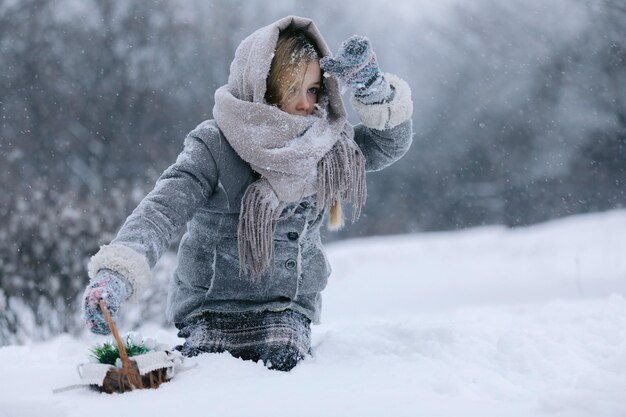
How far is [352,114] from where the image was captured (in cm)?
998

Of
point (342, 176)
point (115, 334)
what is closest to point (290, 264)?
point (342, 176)

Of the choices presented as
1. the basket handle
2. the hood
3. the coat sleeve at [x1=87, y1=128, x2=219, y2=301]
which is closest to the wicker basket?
the basket handle

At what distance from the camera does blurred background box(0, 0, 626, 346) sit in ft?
22.2

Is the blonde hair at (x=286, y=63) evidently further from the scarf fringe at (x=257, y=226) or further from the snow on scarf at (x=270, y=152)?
the scarf fringe at (x=257, y=226)

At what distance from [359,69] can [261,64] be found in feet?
1.02

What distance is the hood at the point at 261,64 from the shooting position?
209cm

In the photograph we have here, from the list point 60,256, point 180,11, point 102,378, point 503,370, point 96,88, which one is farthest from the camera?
point 180,11

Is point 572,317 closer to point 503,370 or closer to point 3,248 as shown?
point 503,370

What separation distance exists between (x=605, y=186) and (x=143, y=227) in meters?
12.5

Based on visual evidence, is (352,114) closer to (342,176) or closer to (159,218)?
(342,176)

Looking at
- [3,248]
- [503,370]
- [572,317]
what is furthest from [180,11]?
[503,370]

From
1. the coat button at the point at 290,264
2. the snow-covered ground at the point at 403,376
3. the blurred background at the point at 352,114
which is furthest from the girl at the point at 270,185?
the blurred background at the point at 352,114

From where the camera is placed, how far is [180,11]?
39.8 feet

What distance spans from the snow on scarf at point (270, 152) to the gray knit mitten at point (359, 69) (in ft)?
0.48
